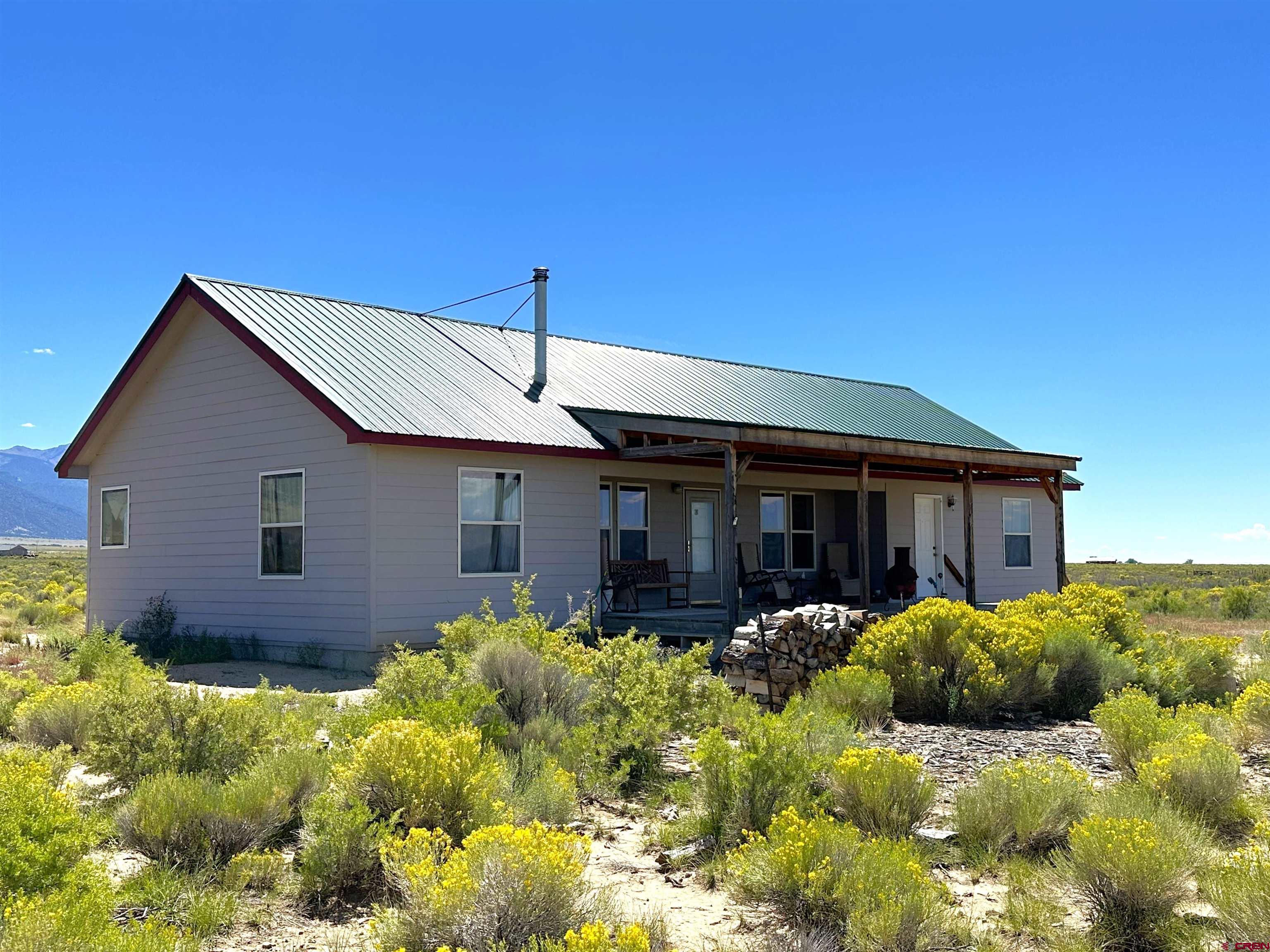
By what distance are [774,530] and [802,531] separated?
2.78 ft

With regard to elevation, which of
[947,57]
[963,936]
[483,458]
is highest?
[947,57]

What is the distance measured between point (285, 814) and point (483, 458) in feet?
31.1

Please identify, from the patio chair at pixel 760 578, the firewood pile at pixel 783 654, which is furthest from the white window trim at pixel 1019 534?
the firewood pile at pixel 783 654

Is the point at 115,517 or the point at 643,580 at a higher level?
the point at 115,517

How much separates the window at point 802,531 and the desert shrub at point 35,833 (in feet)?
56.7

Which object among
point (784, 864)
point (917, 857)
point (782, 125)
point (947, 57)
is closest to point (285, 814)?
point (784, 864)

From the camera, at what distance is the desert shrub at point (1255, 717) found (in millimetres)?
8922

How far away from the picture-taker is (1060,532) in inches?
766

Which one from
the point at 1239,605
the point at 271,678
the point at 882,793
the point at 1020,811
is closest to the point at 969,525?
the point at 1239,605

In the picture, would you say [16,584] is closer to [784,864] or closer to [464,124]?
[464,124]

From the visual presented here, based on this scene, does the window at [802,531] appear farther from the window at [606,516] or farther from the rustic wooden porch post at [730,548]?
the rustic wooden porch post at [730,548]

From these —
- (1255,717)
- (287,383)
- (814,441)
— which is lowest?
(1255,717)

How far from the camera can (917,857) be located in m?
5.18

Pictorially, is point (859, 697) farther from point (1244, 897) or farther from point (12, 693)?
point (12, 693)
